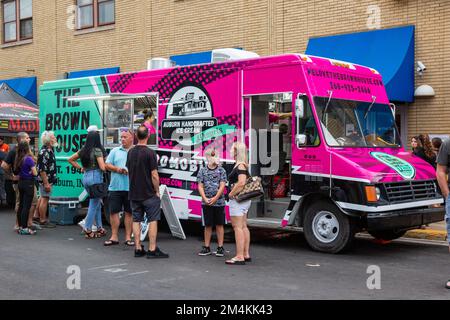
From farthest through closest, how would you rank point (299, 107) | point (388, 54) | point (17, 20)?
point (17, 20) < point (388, 54) < point (299, 107)

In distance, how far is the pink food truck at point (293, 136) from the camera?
323 inches

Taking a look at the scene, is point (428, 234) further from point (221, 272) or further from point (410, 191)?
point (221, 272)

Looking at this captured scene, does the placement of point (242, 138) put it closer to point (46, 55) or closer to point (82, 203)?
point (82, 203)

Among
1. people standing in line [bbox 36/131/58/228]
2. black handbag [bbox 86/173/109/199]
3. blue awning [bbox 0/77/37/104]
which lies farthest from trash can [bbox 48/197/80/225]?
blue awning [bbox 0/77/37/104]

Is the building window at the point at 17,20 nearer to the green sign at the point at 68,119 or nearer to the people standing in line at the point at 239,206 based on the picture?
the green sign at the point at 68,119

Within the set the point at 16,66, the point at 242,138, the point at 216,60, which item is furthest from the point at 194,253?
the point at 16,66

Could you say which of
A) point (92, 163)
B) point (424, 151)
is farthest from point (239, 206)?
point (424, 151)

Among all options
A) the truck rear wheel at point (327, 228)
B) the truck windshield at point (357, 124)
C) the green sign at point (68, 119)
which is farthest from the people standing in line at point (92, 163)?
the truck windshield at point (357, 124)

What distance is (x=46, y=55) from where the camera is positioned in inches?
840

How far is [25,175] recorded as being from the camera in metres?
10.2

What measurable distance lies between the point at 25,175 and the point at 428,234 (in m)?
7.13

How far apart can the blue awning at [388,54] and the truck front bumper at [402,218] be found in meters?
3.93
